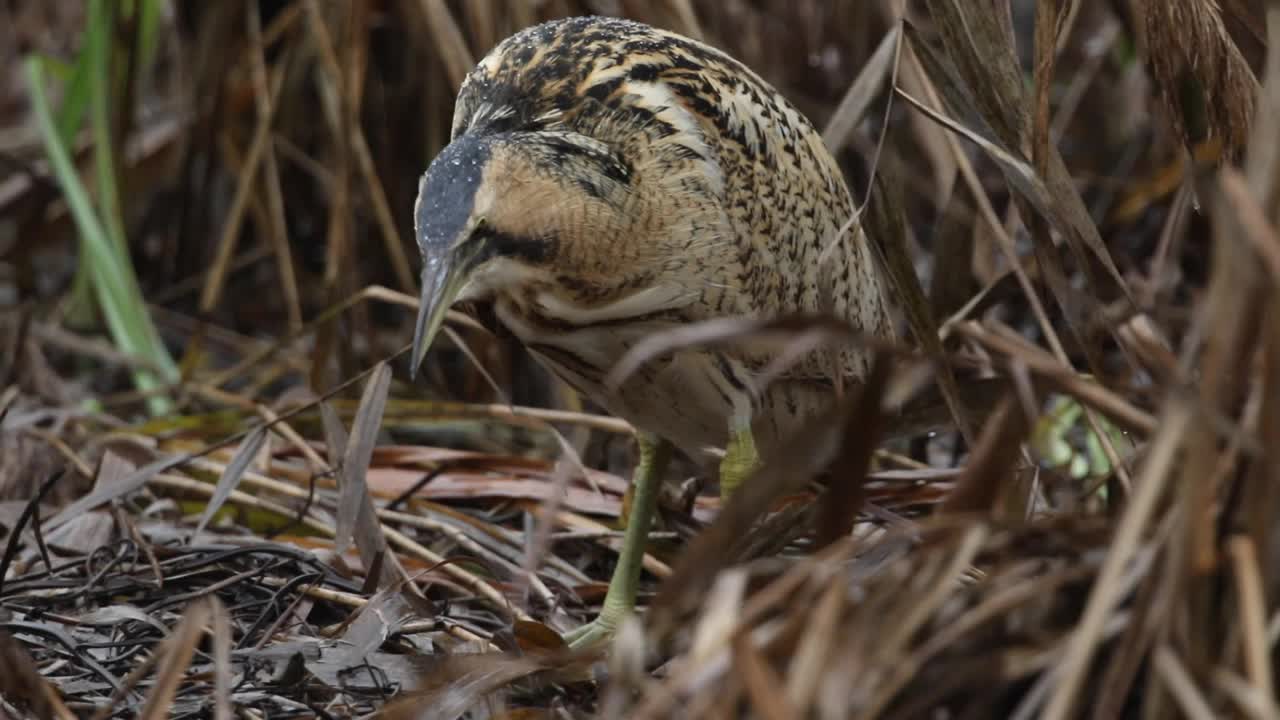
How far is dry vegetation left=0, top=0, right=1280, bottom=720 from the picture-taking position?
1066 millimetres

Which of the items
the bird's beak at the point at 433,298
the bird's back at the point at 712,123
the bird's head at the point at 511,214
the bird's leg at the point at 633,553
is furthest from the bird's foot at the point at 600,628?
the bird's beak at the point at 433,298

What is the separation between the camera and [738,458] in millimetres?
2000

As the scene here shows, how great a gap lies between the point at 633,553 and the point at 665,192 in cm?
48

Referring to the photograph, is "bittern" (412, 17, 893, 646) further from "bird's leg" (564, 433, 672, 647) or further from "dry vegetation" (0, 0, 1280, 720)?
"dry vegetation" (0, 0, 1280, 720)

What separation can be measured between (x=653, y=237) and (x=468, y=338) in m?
1.12

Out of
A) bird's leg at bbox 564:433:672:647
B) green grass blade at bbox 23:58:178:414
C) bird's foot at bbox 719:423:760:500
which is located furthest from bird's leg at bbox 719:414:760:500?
green grass blade at bbox 23:58:178:414

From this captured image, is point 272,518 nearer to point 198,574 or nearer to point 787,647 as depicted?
point 198,574

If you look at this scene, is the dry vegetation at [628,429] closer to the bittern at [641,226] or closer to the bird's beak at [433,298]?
the bittern at [641,226]

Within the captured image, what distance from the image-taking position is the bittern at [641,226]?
1672mm

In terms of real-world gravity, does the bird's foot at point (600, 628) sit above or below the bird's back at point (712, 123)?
below

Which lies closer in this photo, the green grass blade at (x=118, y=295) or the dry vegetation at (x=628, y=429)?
the dry vegetation at (x=628, y=429)

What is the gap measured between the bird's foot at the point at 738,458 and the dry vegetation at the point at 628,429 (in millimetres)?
56

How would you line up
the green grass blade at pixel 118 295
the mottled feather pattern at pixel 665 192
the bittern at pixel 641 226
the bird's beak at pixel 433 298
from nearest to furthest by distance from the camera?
the bird's beak at pixel 433 298 → the bittern at pixel 641 226 → the mottled feather pattern at pixel 665 192 → the green grass blade at pixel 118 295

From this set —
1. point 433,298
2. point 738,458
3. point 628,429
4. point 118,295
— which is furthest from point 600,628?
point 118,295
